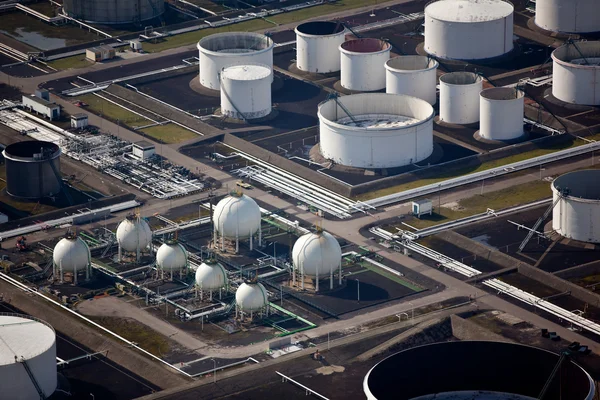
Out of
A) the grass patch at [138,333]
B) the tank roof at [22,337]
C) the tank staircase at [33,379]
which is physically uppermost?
the tank roof at [22,337]

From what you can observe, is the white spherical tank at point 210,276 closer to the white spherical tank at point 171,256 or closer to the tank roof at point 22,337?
the white spherical tank at point 171,256

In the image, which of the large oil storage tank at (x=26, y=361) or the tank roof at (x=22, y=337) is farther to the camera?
the tank roof at (x=22, y=337)

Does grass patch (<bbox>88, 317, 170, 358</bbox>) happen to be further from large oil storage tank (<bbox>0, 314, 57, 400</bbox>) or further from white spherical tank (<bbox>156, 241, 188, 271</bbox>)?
large oil storage tank (<bbox>0, 314, 57, 400</bbox>)

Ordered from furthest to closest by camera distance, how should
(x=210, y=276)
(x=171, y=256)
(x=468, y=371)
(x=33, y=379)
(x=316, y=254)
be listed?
(x=171, y=256) < (x=316, y=254) < (x=210, y=276) < (x=33, y=379) < (x=468, y=371)

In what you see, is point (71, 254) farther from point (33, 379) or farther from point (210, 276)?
point (33, 379)

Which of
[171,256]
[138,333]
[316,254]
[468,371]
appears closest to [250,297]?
[316,254]

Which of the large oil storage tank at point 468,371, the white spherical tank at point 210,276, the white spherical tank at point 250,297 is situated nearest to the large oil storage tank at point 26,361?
the white spherical tank at point 250,297
